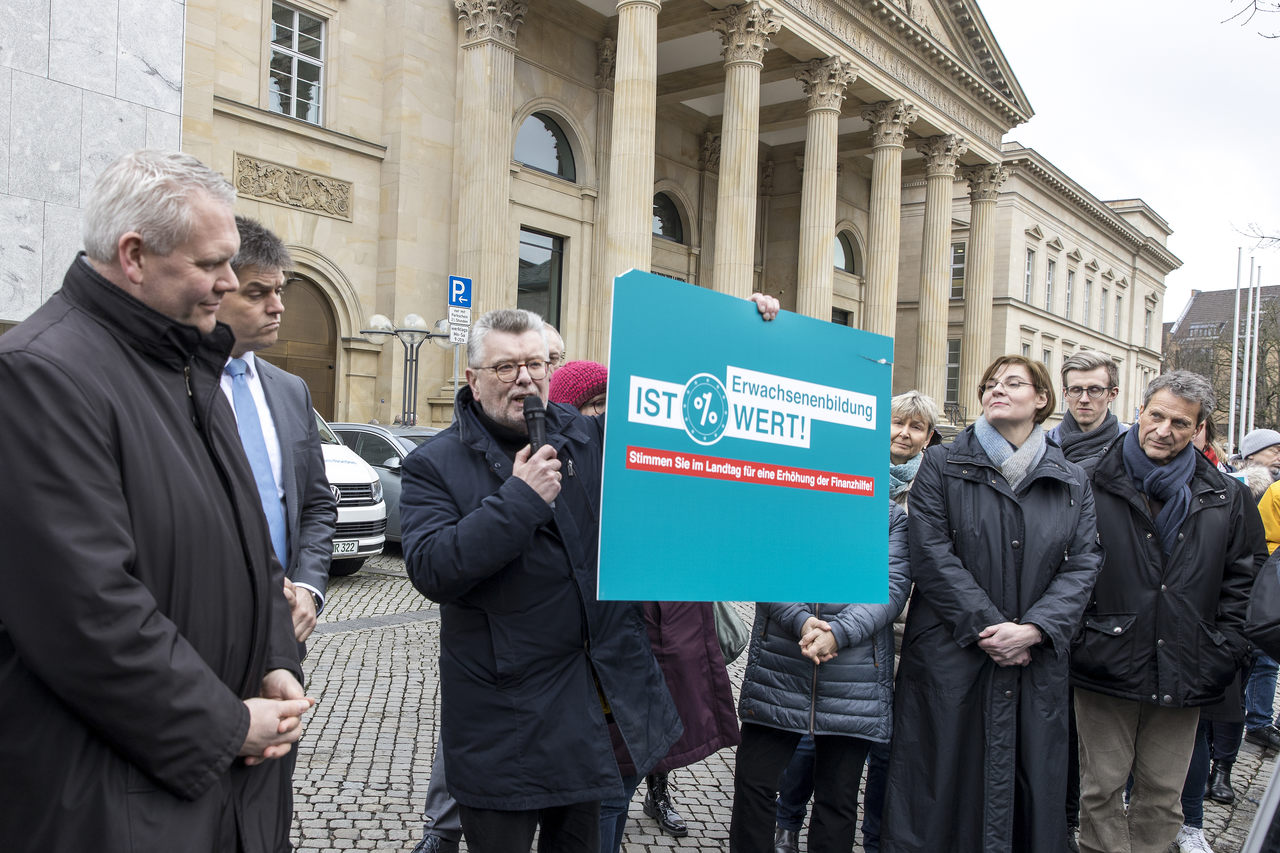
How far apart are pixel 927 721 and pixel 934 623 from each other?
1.22 feet

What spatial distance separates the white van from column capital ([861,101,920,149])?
21.7 metres

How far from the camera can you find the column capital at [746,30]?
70.1 ft

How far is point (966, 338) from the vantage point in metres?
33.0

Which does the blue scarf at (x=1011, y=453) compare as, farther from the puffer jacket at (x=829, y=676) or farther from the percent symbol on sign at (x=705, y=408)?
the percent symbol on sign at (x=705, y=408)

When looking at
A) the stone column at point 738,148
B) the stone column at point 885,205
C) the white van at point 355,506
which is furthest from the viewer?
the stone column at point 885,205

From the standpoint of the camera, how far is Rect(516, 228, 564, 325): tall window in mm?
22922

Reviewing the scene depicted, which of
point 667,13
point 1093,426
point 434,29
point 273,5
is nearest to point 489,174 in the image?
point 434,29

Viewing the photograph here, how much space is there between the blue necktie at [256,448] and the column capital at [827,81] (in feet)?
77.3

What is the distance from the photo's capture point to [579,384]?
12.9 feet

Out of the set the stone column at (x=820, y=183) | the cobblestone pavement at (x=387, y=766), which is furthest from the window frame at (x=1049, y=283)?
the cobblestone pavement at (x=387, y=766)

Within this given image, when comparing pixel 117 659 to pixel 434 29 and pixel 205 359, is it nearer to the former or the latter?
pixel 205 359

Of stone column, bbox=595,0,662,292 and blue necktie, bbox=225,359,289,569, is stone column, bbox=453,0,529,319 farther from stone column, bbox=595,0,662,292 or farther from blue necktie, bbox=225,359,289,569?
blue necktie, bbox=225,359,289,569

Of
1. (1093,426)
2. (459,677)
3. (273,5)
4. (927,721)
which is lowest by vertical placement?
(927,721)

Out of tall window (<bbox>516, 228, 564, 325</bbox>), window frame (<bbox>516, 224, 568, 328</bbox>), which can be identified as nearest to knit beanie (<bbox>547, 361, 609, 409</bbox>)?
tall window (<bbox>516, 228, 564, 325</bbox>)
